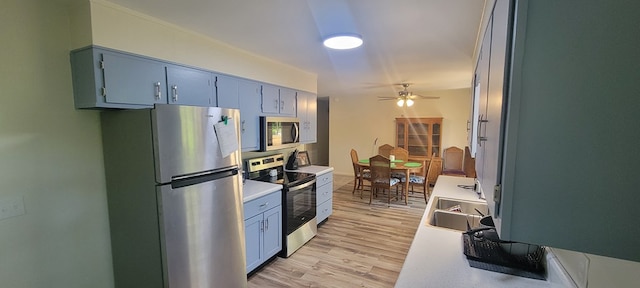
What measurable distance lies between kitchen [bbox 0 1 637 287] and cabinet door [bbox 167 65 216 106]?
24 centimetres

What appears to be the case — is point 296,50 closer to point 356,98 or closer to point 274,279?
point 274,279

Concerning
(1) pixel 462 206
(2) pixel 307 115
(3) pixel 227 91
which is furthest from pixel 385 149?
(3) pixel 227 91

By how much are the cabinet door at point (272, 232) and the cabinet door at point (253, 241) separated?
2.8 inches

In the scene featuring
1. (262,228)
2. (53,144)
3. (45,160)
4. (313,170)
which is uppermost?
(53,144)

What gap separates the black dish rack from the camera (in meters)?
1.27

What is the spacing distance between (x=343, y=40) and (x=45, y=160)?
7.51 ft

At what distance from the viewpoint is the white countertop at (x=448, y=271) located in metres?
1.19

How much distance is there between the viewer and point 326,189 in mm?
3850

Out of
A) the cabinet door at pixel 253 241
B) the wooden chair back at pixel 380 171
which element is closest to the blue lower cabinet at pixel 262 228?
the cabinet door at pixel 253 241

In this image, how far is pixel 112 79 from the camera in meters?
1.72

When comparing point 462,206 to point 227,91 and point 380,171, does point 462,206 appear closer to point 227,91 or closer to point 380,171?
point 380,171

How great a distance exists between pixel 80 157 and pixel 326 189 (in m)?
2.76

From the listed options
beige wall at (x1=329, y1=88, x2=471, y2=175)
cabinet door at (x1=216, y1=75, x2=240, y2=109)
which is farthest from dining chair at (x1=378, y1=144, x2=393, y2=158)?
cabinet door at (x1=216, y1=75, x2=240, y2=109)

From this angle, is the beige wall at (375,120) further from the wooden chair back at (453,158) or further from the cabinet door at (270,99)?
the cabinet door at (270,99)
